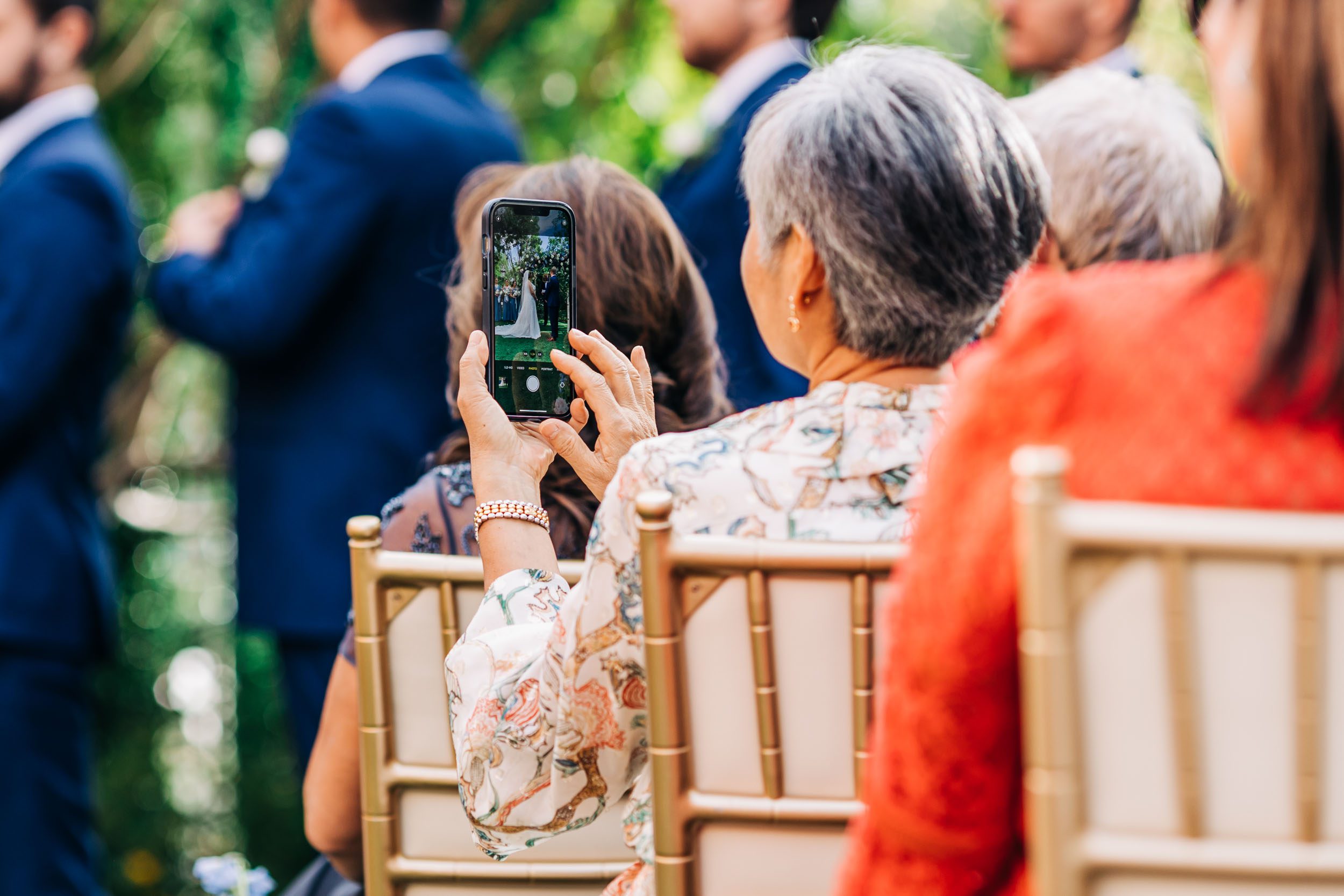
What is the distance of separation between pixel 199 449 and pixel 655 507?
368 cm

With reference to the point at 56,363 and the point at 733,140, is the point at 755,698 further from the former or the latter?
the point at 56,363

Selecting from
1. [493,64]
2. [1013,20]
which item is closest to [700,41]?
[1013,20]

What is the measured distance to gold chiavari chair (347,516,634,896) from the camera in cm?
151

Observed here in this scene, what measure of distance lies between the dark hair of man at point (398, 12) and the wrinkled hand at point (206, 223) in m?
0.42

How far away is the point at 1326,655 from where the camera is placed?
828mm

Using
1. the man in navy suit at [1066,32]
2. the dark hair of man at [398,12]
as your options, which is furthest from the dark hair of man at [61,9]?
the man in navy suit at [1066,32]

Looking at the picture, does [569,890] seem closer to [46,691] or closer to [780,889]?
[780,889]

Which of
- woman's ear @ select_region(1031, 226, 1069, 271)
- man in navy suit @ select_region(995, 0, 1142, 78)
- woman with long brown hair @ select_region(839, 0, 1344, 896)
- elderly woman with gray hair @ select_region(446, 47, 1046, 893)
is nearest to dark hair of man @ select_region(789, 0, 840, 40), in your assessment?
man in navy suit @ select_region(995, 0, 1142, 78)

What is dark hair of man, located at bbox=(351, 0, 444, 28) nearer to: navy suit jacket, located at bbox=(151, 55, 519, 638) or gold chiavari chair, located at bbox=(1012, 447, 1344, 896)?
navy suit jacket, located at bbox=(151, 55, 519, 638)

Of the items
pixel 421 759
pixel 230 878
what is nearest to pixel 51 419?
pixel 230 878

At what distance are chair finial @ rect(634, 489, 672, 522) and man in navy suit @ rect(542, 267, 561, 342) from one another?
1.11 ft

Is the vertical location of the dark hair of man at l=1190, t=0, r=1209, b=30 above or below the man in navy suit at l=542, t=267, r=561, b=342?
above

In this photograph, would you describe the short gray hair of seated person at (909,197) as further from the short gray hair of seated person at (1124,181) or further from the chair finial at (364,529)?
the short gray hair of seated person at (1124,181)

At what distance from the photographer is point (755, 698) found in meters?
1.19
